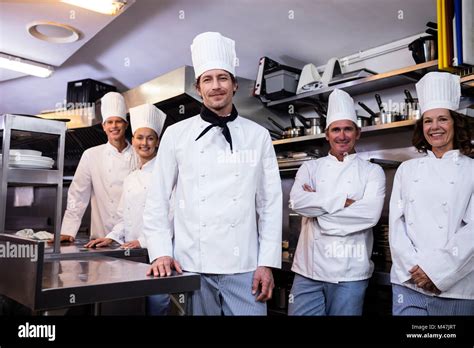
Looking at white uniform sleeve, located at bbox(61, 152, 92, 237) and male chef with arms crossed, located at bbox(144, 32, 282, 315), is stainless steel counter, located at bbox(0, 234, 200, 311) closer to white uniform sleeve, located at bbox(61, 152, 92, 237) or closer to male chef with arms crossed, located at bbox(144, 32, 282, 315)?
male chef with arms crossed, located at bbox(144, 32, 282, 315)

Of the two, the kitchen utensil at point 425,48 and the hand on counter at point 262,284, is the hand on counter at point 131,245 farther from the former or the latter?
the kitchen utensil at point 425,48

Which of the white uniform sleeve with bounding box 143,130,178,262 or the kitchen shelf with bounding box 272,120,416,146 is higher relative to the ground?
the kitchen shelf with bounding box 272,120,416,146

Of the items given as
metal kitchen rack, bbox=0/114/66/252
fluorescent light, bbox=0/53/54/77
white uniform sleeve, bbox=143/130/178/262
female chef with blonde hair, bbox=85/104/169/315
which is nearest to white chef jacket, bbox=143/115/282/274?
white uniform sleeve, bbox=143/130/178/262

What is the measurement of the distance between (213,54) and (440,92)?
0.64 meters

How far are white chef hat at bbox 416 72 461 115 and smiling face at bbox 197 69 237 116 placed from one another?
574 millimetres

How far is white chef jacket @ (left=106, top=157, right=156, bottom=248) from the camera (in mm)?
1496

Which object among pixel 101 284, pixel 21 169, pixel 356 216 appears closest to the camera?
pixel 101 284

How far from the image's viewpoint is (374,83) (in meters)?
1.67

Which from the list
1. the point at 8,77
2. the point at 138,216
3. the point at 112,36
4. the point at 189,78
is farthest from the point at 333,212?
the point at 8,77

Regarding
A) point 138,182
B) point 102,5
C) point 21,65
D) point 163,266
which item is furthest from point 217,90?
point 21,65

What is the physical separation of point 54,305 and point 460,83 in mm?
1238

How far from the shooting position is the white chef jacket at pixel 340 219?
1.35 meters

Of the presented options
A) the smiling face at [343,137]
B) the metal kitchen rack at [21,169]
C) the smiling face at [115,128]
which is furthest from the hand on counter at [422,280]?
the smiling face at [115,128]

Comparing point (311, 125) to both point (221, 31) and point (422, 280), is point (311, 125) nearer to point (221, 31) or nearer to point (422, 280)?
point (221, 31)
